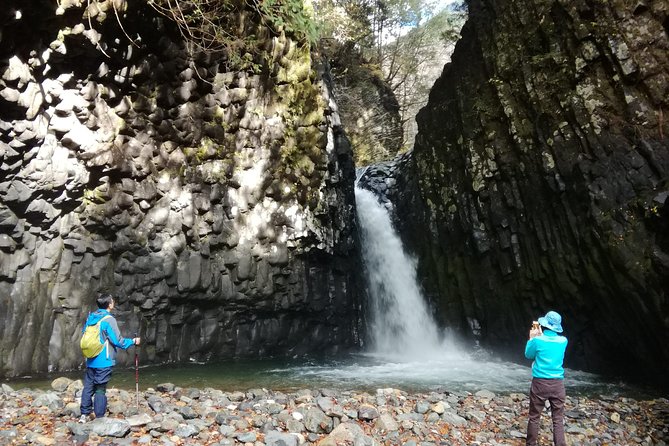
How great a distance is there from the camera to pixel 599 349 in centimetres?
973

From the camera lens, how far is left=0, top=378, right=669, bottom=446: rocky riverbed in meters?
4.93

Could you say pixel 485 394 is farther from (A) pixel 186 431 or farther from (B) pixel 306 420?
(A) pixel 186 431

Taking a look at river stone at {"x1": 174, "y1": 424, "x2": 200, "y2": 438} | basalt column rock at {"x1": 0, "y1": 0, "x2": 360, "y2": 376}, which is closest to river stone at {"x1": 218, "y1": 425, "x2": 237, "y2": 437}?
river stone at {"x1": 174, "y1": 424, "x2": 200, "y2": 438}

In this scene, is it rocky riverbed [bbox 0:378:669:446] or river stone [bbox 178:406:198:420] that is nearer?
rocky riverbed [bbox 0:378:669:446]

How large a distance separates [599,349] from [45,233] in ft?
39.2

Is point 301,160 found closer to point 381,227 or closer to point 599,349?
point 381,227

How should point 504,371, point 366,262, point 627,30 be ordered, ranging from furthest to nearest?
point 366,262 → point 504,371 → point 627,30

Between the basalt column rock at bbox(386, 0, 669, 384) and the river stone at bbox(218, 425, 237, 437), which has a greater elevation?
the basalt column rock at bbox(386, 0, 669, 384)

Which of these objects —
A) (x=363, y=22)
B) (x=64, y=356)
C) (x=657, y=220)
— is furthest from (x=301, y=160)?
(x=363, y=22)

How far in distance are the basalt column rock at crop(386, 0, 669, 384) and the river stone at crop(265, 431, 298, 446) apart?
669 centimetres

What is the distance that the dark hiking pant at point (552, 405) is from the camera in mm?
5172

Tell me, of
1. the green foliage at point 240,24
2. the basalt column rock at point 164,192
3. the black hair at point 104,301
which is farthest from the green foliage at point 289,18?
the black hair at point 104,301

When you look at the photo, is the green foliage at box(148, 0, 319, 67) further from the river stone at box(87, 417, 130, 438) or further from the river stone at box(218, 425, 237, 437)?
the river stone at box(218, 425, 237, 437)

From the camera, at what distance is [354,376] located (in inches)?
387
